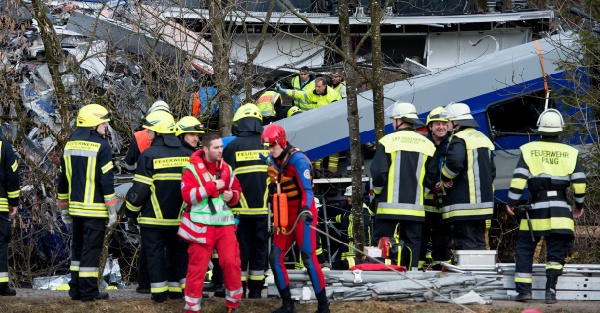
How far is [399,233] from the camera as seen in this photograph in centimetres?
1073

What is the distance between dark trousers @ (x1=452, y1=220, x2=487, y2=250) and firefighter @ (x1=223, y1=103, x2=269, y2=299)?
218cm

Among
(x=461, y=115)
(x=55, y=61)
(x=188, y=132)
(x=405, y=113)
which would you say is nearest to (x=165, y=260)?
(x=188, y=132)

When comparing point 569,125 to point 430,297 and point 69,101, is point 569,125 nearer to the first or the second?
point 430,297

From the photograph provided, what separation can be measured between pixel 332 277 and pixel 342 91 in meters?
6.81

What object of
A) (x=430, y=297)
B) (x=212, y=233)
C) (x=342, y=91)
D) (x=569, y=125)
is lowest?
(x=430, y=297)

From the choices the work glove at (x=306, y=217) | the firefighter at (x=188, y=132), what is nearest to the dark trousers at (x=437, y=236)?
the work glove at (x=306, y=217)

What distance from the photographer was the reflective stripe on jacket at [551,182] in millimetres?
10133

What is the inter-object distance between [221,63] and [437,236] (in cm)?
402

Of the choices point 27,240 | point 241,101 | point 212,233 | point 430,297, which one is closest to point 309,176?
point 212,233

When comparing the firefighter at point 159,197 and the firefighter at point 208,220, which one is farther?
the firefighter at point 159,197

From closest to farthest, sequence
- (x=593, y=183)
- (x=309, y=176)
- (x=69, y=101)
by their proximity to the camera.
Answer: (x=309, y=176) → (x=593, y=183) → (x=69, y=101)

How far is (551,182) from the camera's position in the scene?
10.2 metres

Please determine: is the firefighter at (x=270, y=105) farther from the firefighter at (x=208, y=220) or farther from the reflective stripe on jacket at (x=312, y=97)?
the firefighter at (x=208, y=220)

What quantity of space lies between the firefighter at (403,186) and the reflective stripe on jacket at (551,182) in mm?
1065
